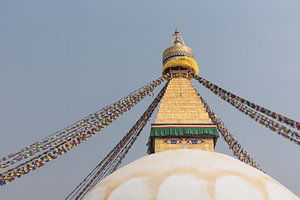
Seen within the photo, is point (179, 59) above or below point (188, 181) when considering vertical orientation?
above

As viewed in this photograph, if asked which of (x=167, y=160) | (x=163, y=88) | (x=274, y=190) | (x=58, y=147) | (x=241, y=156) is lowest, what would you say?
(x=241, y=156)

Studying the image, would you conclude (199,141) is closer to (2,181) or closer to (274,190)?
(2,181)

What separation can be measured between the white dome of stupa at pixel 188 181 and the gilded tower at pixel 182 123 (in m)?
10.5

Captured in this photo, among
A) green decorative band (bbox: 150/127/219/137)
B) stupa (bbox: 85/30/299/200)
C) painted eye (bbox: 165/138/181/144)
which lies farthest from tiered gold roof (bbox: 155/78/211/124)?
stupa (bbox: 85/30/299/200)

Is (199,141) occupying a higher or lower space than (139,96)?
lower

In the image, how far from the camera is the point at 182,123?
44.7 feet

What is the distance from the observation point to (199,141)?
13398mm

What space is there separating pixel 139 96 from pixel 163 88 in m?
2.08

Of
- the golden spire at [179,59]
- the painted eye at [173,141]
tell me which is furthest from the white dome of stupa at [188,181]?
the golden spire at [179,59]

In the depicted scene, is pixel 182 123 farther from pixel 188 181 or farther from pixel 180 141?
pixel 188 181

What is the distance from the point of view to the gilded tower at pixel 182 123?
13.3m

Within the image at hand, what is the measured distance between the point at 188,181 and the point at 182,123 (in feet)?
37.4

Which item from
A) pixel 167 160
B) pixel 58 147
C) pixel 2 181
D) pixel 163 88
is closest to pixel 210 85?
pixel 163 88

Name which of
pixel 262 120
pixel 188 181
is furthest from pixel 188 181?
pixel 262 120
